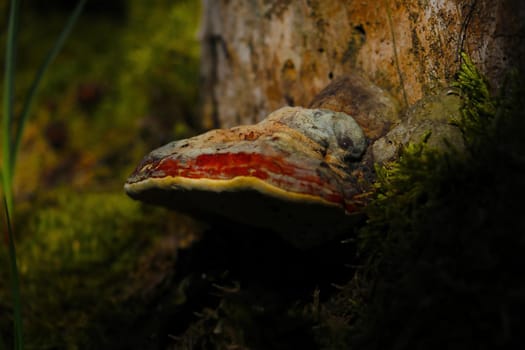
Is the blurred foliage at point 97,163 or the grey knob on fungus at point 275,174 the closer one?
the grey knob on fungus at point 275,174

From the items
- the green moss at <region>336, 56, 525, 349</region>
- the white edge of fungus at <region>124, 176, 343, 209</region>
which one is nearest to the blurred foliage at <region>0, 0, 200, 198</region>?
the white edge of fungus at <region>124, 176, 343, 209</region>

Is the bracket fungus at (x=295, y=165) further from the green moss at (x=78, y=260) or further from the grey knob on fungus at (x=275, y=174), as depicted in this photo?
the green moss at (x=78, y=260)

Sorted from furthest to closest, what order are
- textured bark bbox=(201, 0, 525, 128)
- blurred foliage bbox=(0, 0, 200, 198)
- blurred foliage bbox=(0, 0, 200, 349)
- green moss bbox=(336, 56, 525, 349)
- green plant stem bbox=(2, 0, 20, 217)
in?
blurred foliage bbox=(0, 0, 200, 198) → blurred foliage bbox=(0, 0, 200, 349) → green plant stem bbox=(2, 0, 20, 217) → textured bark bbox=(201, 0, 525, 128) → green moss bbox=(336, 56, 525, 349)

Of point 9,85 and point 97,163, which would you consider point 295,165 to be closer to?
point 9,85

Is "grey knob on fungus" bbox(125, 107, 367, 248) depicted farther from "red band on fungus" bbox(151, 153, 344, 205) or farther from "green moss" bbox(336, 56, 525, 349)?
"green moss" bbox(336, 56, 525, 349)

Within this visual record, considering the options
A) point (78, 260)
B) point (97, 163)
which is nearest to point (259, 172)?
point (78, 260)

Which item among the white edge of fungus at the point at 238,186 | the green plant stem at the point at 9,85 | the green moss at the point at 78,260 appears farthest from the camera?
the green moss at the point at 78,260

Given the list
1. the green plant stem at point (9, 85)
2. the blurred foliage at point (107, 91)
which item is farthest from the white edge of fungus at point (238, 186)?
the blurred foliage at point (107, 91)
